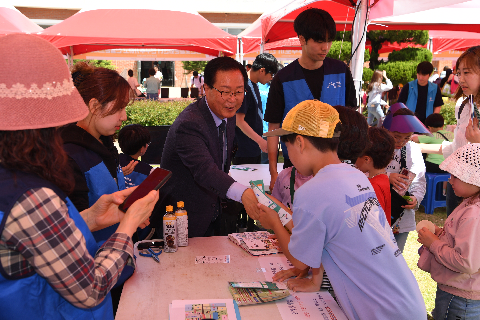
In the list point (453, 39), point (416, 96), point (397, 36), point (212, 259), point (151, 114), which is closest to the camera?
point (212, 259)

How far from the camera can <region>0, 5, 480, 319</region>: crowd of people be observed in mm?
1037

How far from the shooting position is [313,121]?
153 centimetres

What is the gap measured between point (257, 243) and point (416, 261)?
257cm

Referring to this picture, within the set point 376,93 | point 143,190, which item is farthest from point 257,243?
point 376,93

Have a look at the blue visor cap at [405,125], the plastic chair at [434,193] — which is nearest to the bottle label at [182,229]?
the blue visor cap at [405,125]

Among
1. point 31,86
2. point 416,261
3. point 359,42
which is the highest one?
point 359,42

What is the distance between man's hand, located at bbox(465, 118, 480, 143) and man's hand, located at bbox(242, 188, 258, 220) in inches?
63.1

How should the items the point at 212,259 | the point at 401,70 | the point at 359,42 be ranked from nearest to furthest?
the point at 212,259 → the point at 359,42 → the point at 401,70

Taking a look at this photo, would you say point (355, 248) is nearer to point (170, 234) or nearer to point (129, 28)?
point (170, 234)

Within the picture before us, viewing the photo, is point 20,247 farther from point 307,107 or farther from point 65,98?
point 307,107

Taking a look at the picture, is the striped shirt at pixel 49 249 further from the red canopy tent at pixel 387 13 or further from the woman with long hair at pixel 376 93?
the woman with long hair at pixel 376 93

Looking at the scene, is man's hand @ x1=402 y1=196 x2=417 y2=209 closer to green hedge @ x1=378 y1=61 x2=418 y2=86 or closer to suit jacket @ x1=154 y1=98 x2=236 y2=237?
suit jacket @ x1=154 y1=98 x2=236 y2=237

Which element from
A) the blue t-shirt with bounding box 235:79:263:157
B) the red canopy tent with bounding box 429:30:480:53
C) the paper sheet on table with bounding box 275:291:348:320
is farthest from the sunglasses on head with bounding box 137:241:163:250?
the red canopy tent with bounding box 429:30:480:53

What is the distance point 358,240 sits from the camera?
1.43 metres
